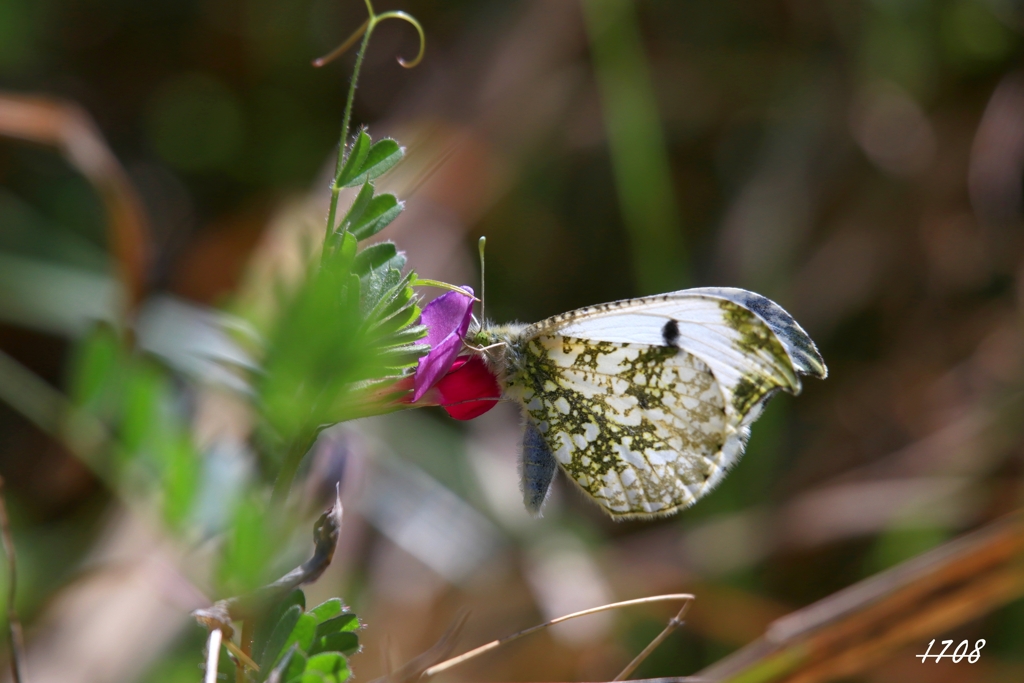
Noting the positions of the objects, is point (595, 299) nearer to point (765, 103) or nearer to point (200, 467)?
point (765, 103)

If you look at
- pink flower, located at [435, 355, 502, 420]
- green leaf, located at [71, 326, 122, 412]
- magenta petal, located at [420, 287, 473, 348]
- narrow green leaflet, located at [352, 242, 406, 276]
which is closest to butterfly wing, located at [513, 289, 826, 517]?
pink flower, located at [435, 355, 502, 420]

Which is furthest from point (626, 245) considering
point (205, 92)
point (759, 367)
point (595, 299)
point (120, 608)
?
point (120, 608)

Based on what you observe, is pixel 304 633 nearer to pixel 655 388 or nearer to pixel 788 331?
pixel 655 388

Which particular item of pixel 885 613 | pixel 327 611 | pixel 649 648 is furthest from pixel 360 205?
pixel 885 613

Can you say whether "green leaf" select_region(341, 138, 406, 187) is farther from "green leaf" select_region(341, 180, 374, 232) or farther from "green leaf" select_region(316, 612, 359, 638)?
"green leaf" select_region(316, 612, 359, 638)

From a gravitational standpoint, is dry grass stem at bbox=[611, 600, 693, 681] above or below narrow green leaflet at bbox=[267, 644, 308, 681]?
below

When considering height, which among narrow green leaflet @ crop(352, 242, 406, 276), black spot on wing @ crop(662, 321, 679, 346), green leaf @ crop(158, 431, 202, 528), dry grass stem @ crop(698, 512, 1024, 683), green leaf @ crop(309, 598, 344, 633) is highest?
narrow green leaflet @ crop(352, 242, 406, 276)

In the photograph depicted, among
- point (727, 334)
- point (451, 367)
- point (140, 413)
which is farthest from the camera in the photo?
point (140, 413)
